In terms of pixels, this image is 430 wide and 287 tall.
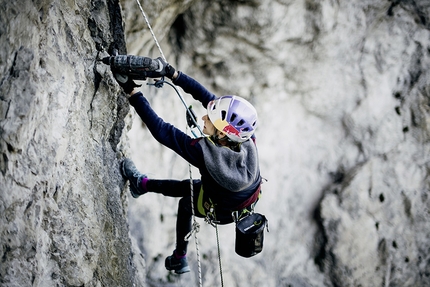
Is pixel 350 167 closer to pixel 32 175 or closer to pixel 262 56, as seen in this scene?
pixel 262 56

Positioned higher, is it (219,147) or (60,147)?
(219,147)

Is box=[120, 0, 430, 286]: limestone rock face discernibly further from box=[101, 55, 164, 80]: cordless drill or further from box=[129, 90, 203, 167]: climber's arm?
box=[129, 90, 203, 167]: climber's arm

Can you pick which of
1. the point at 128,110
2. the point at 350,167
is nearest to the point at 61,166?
the point at 128,110

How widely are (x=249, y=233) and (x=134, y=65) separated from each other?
167 cm

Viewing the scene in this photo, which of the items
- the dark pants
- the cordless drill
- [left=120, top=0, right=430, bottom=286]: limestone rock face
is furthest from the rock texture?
the dark pants

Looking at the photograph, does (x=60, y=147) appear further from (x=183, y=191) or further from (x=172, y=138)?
(x=183, y=191)

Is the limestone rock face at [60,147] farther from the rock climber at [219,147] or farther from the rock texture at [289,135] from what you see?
the rock climber at [219,147]

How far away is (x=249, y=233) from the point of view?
12.7 ft

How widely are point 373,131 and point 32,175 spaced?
20.5ft

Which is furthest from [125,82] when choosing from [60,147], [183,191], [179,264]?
[179,264]

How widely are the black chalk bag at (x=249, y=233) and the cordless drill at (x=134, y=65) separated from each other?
1449 mm

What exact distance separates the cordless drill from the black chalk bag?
1449mm

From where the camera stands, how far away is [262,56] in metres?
6.86

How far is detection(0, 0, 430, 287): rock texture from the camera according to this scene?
12.2 ft
